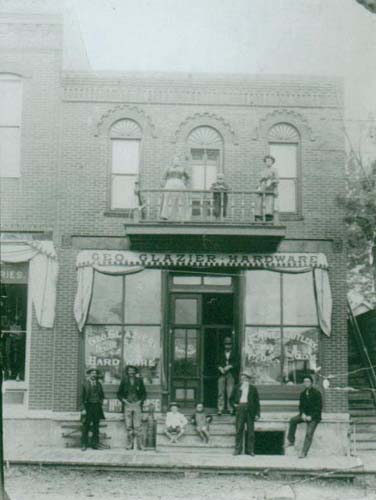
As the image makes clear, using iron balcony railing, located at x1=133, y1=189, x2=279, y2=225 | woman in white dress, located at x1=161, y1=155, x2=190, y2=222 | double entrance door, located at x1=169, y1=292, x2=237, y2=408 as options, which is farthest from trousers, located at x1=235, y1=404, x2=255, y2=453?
woman in white dress, located at x1=161, y1=155, x2=190, y2=222

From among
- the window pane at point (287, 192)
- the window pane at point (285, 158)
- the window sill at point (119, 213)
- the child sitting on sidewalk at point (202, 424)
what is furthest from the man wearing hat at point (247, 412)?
the window pane at point (285, 158)

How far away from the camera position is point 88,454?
13.1 meters

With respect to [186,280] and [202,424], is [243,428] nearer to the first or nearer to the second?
[202,424]

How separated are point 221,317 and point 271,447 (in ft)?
10.5

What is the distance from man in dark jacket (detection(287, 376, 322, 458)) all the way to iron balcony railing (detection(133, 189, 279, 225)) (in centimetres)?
379

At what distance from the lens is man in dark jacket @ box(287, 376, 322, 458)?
1350 centimetres

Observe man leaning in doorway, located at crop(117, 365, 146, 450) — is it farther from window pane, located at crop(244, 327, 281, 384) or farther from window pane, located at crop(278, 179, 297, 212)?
window pane, located at crop(278, 179, 297, 212)

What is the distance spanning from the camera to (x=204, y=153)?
50.4 feet

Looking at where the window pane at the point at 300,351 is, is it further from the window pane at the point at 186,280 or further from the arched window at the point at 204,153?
the arched window at the point at 204,153

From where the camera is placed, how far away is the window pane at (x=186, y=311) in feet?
49.4

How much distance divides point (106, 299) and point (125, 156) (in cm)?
348

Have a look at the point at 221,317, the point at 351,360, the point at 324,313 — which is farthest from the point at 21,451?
the point at 351,360

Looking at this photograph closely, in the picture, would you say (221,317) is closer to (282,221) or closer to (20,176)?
(282,221)

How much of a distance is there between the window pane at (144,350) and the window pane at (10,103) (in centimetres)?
561
